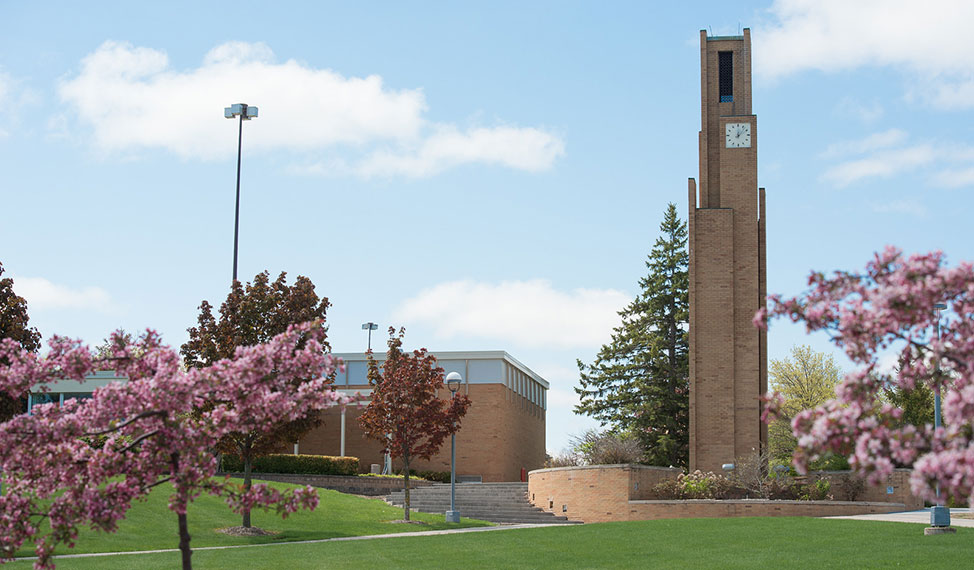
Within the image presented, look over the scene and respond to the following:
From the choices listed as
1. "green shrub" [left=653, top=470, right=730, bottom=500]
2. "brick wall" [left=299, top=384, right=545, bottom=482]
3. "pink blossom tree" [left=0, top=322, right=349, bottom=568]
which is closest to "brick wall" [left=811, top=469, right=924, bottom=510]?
"green shrub" [left=653, top=470, right=730, bottom=500]

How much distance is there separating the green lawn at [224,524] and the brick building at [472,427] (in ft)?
46.3

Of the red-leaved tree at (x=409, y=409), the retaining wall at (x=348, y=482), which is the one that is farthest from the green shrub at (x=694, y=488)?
the retaining wall at (x=348, y=482)

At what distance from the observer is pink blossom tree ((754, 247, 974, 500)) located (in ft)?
19.7

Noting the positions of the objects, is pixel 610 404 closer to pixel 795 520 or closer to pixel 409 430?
pixel 409 430

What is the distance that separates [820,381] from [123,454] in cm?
5038

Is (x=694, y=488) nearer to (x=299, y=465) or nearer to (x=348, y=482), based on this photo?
(x=348, y=482)

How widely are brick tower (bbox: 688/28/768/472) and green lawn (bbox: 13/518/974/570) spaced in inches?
504

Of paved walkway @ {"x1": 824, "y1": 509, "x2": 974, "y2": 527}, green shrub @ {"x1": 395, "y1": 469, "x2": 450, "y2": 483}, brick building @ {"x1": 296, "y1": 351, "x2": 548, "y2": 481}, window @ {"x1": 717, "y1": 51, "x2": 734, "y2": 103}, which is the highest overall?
window @ {"x1": 717, "y1": 51, "x2": 734, "y2": 103}

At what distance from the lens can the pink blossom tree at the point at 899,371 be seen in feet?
19.7

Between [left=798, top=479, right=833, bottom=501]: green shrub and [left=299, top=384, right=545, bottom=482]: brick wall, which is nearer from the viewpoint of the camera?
[left=798, top=479, right=833, bottom=501]: green shrub

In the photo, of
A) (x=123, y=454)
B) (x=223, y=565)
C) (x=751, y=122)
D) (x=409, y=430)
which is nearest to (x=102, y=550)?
(x=223, y=565)

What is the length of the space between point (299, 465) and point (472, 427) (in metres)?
8.94

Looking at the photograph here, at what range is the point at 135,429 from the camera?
9297mm

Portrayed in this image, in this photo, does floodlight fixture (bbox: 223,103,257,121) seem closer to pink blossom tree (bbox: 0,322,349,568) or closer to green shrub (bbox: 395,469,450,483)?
green shrub (bbox: 395,469,450,483)
